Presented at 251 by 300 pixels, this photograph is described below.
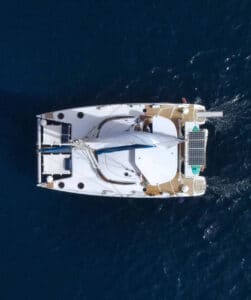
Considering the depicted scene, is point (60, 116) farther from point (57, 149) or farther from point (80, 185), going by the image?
point (80, 185)

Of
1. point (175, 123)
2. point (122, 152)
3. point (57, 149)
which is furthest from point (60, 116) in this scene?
point (175, 123)

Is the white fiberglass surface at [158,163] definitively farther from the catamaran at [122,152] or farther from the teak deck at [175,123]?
the teak deck at [175,123]

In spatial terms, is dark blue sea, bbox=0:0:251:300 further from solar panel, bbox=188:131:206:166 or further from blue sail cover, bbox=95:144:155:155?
blue sail cover, bbox=95:144:155:155

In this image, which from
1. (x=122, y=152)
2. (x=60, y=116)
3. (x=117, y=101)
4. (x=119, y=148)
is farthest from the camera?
(x=117, y=101)

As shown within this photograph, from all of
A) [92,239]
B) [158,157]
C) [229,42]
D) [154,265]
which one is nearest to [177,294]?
[154,265]

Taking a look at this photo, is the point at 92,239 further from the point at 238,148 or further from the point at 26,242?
the point at 238,148

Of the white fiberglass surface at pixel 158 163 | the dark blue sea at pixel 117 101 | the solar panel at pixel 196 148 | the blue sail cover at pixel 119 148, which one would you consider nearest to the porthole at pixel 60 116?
the dark blue sea at pixel 117 101
